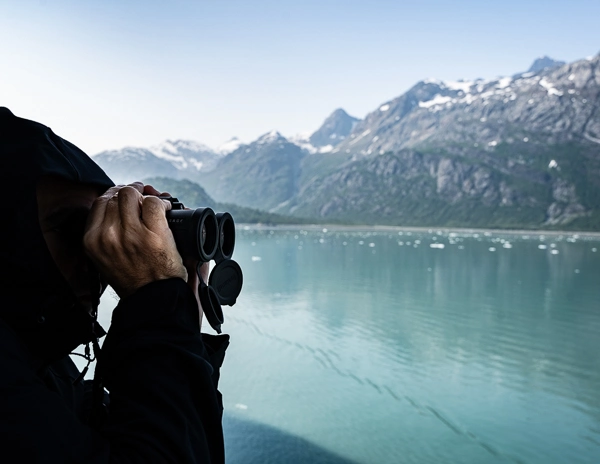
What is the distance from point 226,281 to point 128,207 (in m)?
0.34

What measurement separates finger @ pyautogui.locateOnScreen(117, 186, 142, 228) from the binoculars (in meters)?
0.10

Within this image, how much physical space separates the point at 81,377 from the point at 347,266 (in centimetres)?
2492

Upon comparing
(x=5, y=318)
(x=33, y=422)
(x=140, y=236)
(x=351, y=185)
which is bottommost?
(x=33, y=422)

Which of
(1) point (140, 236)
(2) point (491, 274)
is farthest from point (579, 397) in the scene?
(2) point (491, 274)

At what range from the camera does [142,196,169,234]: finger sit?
79 centimetres

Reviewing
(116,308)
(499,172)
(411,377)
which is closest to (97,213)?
(116,308)

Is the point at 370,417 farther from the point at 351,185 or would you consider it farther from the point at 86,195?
the point at 351,185

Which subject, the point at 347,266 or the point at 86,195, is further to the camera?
the point at 347,266

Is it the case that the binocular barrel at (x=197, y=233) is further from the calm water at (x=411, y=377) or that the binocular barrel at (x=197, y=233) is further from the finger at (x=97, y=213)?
the calm water at (x=411, y=377)

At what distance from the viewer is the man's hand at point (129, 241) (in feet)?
2.52

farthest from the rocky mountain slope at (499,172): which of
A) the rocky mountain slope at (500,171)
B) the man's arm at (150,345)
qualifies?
the man's arm at (150,345)

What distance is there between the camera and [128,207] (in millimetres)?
770

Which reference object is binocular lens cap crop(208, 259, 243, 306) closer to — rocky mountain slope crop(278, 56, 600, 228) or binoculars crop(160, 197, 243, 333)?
binoculars crop(160, 197, 243, 333)

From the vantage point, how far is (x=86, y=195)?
876 mm
